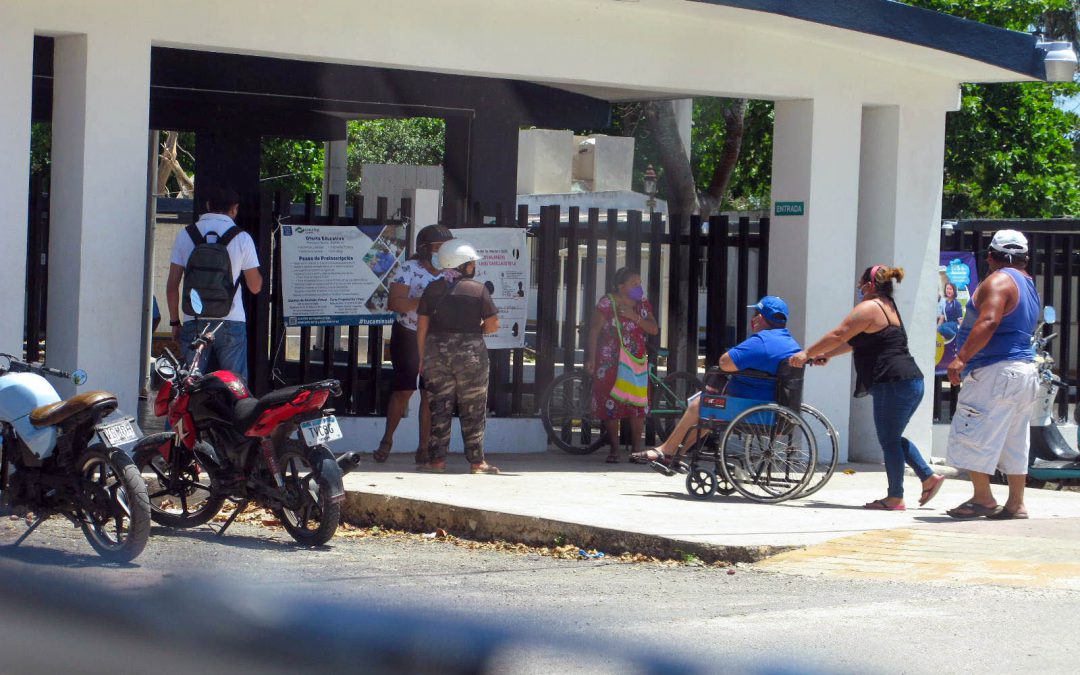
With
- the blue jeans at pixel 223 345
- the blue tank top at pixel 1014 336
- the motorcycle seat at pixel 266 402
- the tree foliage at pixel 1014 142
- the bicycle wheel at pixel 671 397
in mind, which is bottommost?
the bicycle wheel at pixel 671 397

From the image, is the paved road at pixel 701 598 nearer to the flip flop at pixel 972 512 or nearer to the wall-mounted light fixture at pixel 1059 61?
the flip flop at pixel 972 512

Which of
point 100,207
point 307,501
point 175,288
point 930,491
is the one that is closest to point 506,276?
point 175,288

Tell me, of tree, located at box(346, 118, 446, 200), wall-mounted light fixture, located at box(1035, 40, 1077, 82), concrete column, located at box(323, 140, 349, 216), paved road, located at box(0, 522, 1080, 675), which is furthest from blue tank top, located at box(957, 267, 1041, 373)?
tree, located at box(346, 118, 446, 200)

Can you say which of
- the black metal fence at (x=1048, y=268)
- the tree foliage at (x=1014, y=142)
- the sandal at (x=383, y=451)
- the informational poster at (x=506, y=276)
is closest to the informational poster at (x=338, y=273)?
the informational poster at (x=506, y=276)

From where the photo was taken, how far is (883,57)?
11.2 m

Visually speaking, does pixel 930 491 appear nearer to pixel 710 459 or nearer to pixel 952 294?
pixel 710 459

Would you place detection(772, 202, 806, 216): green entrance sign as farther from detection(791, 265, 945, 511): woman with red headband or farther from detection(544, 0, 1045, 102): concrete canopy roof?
detection(791, 265, 945, 511): woman with red headband

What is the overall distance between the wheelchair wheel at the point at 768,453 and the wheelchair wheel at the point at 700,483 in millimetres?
128

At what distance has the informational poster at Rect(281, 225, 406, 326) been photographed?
988cm

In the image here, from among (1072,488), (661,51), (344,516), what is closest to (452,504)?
(344,516)

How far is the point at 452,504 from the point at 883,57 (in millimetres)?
5844

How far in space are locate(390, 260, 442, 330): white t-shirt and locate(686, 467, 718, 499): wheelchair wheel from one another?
2280 millimetres

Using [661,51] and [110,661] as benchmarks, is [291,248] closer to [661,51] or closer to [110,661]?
[661,51]

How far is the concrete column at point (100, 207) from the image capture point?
862cm
